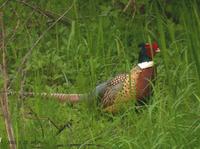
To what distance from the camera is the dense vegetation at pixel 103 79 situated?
4.48 metres

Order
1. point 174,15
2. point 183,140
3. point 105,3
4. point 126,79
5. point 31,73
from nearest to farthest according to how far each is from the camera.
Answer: point 183,140 → point 126,79 → point 31,73 → point 174,15 → point 105,3

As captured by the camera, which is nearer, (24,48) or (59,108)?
(59,108)

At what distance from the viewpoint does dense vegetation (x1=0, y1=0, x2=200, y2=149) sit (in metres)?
4.48

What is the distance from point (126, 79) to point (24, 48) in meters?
1.08

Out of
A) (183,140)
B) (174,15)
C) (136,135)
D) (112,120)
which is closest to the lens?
(183,140)

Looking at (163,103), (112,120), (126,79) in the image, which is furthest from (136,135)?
(126,79)

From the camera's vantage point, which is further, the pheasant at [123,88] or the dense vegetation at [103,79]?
the pheasant at [123,88]

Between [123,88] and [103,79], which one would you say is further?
[103,79]

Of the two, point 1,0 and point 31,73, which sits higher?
point 1,0

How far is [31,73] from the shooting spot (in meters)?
6.71

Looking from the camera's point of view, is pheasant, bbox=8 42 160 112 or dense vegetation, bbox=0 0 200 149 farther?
pheasant, bbox=8 42 160 112

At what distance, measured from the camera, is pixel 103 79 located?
6344 millimetres

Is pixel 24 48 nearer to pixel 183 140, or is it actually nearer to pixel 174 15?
pixel 174 15

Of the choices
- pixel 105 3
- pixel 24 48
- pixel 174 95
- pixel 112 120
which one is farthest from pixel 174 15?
pixel 174 95
